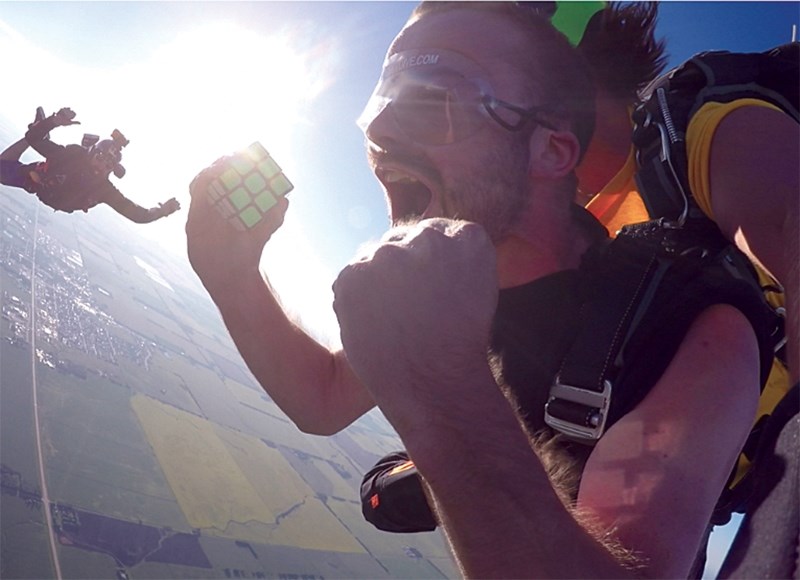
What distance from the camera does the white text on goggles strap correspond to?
1480mm

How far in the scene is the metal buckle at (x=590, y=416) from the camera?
3.08ft

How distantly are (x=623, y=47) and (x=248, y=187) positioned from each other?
5.10 ft

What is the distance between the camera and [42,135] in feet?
6.10

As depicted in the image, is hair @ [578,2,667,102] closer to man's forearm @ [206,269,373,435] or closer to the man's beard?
the man's beard

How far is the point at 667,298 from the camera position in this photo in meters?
1.00

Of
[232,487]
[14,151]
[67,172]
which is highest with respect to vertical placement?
[232,487]

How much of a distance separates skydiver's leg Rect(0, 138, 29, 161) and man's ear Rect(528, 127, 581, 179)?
2000 millimetres

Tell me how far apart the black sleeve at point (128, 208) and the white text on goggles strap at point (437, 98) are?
1102mm

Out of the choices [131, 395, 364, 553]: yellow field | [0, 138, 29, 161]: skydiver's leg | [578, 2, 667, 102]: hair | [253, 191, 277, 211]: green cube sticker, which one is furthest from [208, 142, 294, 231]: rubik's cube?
[131, 395, 364, 553]: yellow field

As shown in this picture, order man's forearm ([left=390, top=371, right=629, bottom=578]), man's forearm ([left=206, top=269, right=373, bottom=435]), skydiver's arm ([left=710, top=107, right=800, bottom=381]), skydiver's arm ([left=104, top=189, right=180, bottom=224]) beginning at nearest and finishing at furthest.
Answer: man's forearm ([left=390, top=371, right=629, bottom=578]) < skydiver's arm ([left=710, top=107, right=800, bottom=381]) < man's forearm ([left=206, top=269, right=373, bottom=435]) < skydiver's arm ([left=104, top=189, right=180, bottom=224])

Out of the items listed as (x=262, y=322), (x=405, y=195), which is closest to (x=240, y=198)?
(x=262, y=322)

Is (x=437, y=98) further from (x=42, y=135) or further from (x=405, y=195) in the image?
(x=42, y=135)

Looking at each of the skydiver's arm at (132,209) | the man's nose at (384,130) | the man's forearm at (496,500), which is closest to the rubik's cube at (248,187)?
the man's nose at (384,130)

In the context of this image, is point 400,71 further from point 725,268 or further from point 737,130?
point 725,268
